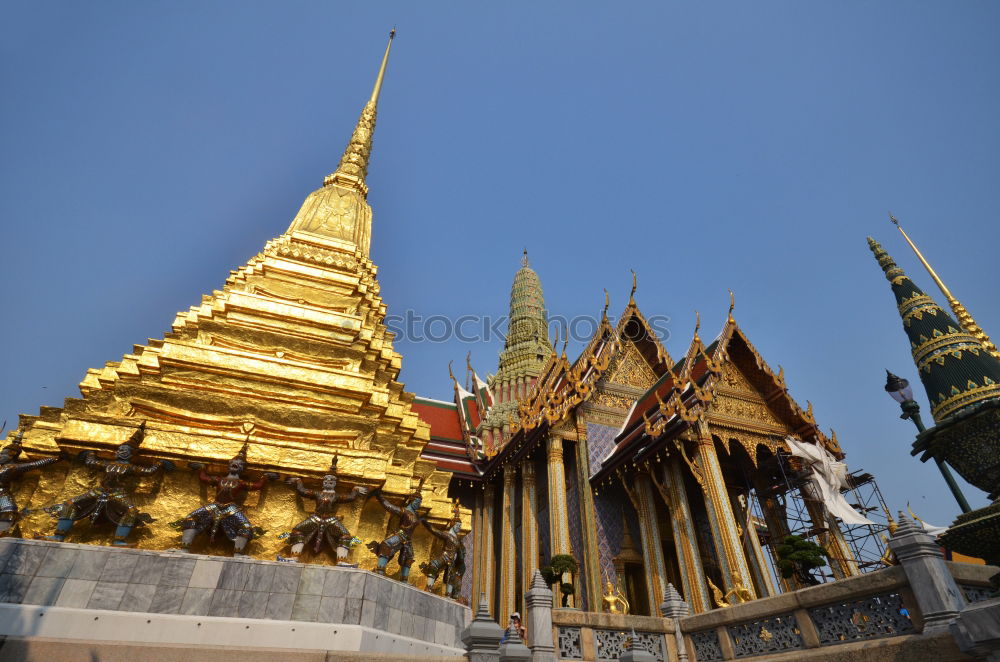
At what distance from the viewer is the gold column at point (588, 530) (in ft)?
32.9

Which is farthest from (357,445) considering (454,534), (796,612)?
(796,612)

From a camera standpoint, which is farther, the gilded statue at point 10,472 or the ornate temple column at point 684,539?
the ornate temple column at point 684,539

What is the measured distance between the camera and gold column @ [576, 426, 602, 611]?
32.9 feet

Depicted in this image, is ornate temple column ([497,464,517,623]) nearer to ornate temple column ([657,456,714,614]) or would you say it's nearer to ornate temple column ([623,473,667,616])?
ornate temple column ([623,473,667,616])

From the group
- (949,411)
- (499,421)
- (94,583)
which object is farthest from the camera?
(499,421)

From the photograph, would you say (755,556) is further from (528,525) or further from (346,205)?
(346,205)

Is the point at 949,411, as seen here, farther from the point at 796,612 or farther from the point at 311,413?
the point at 311,413

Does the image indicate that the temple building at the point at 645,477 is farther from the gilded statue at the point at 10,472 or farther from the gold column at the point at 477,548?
the gilded statue at the point at 10,472

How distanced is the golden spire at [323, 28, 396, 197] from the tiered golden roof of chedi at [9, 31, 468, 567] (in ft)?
20.1

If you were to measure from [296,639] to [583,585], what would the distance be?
7.08 meters

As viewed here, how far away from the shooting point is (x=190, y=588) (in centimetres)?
477

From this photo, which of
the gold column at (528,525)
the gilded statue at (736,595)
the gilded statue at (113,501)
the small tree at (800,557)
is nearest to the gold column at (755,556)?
the small tree at (800,557)

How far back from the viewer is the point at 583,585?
411 inches

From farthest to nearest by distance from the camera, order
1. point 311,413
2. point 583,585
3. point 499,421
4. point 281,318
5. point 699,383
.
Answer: point 499,421, point 699,383, point 583,585, point 281,318, point 311,413
